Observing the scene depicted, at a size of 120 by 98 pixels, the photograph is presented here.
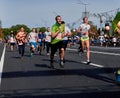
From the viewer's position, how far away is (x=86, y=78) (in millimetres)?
13508

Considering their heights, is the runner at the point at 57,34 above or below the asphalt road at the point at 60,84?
above

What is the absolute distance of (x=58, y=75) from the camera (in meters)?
14.6

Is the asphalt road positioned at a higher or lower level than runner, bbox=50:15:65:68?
lower

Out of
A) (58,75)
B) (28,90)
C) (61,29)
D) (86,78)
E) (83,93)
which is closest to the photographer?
(83,93)

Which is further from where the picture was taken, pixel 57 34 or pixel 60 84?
pixel 57 34

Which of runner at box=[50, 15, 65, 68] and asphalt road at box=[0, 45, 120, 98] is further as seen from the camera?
runner at box=[50, 15, 65, 68]

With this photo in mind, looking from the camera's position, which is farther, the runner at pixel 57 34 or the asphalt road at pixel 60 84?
the runner at pixel 57 34

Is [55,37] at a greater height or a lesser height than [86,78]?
greater

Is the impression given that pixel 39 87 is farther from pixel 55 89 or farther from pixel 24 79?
pixel 24 79

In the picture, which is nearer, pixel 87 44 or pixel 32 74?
pixel 32 74

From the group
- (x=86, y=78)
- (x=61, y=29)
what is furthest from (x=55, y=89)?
→ (x=61, y=29)

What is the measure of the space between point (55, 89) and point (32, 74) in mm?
3862

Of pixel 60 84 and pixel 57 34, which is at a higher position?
pixel 57 34

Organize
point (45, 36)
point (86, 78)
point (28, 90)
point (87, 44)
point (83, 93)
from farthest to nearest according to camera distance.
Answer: point (45, 36) < point (87, 44) < point (86, 78) < point (28, 90) < point (83, 93)
